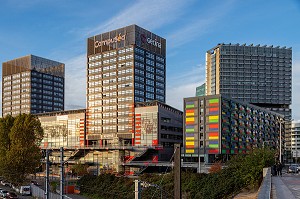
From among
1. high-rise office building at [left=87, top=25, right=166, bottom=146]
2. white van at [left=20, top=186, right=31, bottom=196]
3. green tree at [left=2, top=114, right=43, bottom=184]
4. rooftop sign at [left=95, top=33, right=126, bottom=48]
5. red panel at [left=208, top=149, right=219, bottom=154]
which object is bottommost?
white van at [left=20, top=186, right=31, bottom=196]

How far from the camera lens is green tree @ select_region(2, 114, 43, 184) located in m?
65.9

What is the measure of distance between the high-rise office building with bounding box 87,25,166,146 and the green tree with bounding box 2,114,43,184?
58154 mm

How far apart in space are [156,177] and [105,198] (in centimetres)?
1193

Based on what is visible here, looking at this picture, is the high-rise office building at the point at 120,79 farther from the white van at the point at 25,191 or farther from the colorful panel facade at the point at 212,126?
the white van at the point at 25,191

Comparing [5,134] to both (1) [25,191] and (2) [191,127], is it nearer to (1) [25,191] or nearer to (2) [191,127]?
(1) [25,191]

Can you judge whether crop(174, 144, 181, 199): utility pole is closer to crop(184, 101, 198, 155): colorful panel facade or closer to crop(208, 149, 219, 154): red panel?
crop(208, 149, 219, 154): red panel

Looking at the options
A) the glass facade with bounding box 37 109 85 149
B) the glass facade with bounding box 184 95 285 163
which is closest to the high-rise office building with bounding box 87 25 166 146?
the glass facade with bounding box 37 109 85 149

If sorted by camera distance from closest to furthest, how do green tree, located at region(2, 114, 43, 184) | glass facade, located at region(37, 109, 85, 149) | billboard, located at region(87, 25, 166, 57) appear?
green tree, located at region(2, 114, 43, 184) < billboard, located at region(87, 25, 166, 57) < glass facade, located at region(37, 109, 85, 149)

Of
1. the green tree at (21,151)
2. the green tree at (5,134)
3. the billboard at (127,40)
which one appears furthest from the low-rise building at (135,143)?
the green tree at (21,151)

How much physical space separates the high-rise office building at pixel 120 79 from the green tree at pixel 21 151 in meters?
58.2

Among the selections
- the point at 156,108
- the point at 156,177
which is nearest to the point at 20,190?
the point at 156,177

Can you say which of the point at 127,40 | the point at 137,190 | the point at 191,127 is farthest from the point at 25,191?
the point at 127,40

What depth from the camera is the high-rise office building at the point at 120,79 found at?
431ft

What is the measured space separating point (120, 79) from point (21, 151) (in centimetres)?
7159
